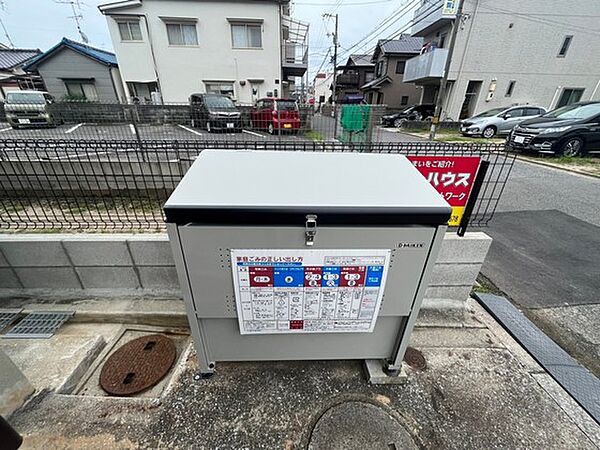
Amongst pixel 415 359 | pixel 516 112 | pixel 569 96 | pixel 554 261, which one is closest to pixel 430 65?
pixel 516 112

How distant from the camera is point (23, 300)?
7.51 ft

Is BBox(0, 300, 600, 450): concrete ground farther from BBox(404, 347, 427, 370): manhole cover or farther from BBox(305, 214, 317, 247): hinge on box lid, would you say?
BBox(305, 214, 317, 247): hinge on box lid

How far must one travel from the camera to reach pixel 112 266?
222cm

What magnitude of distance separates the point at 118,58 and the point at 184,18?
4.52 m

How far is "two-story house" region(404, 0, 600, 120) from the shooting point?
47.9 ft

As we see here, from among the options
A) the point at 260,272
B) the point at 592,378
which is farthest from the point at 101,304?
the point at 592,378

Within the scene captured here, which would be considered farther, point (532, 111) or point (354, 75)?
point (354, 75)

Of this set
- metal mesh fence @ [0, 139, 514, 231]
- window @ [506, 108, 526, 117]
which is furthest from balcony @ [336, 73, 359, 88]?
metal mesh fence @ [0, 139, 514, 231]

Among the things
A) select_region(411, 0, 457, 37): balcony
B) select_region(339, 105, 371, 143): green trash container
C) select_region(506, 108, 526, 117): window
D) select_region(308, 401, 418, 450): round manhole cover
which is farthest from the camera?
select_region(411, 0, 457, 37): balcony

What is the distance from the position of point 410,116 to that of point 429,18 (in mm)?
6263

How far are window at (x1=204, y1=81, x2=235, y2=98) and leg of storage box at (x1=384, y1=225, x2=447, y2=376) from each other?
55.3ft

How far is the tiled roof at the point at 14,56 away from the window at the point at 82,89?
1474cm

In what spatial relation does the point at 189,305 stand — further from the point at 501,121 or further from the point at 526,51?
the point at 526,51

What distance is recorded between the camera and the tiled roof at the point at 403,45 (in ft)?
83.6
